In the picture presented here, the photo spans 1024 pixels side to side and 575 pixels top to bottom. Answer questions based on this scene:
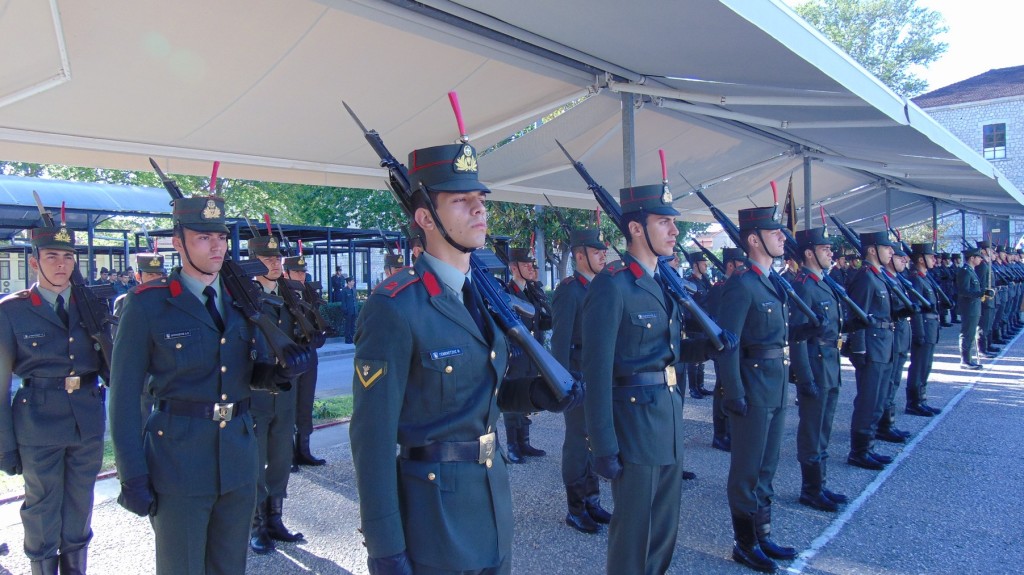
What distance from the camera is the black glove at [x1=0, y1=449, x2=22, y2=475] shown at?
371 cm

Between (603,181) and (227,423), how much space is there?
23.6ft

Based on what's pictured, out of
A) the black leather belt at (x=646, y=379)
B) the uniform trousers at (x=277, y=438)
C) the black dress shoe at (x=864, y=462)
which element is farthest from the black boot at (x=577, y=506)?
the black dress shoe at (x=864, y=462)

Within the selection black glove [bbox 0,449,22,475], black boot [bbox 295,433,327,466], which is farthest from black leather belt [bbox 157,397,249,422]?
black boot [bbox 295,433,327,466]

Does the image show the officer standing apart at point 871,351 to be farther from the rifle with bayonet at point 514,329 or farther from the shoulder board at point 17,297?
the shoulder board at point 17,297

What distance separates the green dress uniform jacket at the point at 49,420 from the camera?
144 inches

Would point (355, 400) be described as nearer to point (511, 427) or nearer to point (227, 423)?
point (227, 423)

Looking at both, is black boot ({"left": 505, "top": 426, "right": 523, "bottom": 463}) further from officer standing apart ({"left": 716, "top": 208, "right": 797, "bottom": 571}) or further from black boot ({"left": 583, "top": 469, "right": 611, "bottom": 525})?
officer standing apart ({"left": 716, "top": 208, "right": 797, "bottom": 571})

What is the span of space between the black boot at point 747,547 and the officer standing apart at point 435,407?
247cm

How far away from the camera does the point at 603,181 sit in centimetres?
936

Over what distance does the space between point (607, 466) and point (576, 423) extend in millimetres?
1988

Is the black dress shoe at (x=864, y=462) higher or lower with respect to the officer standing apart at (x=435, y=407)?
lower

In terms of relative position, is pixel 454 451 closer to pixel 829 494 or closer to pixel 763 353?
pixel 763 353

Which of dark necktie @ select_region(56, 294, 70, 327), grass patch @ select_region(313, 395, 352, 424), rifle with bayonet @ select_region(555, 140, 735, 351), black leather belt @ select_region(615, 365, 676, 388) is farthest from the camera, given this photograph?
grass patch @ select_region(313, 395, 352, 424)

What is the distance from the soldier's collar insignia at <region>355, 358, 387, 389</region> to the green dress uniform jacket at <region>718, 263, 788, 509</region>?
266cm
